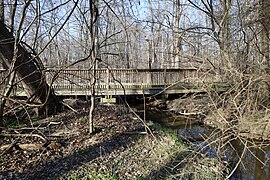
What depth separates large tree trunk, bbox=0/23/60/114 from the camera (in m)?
4.16

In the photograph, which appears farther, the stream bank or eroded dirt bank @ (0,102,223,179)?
the stream bank

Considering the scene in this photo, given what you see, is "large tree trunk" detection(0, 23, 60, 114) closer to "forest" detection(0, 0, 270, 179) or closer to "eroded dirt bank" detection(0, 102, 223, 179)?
"forest" detection(0, 0, 270, 179)

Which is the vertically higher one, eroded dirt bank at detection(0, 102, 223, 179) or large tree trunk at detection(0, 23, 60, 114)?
large tree trunk at detection(0, 23, 60, 114)

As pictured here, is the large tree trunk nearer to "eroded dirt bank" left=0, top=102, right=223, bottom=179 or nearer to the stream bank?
"eroded dirt bank" left=0, top=102, right=223, bottom=179

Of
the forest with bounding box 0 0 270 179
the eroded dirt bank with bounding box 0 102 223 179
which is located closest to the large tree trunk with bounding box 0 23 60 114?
the forest with bounding box 0 0 270 179

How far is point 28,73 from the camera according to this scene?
17.0 ft

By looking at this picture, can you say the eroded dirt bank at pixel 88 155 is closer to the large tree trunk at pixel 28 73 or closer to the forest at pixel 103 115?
the forest at pixel 103 115

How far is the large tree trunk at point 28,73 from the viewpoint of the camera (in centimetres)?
416

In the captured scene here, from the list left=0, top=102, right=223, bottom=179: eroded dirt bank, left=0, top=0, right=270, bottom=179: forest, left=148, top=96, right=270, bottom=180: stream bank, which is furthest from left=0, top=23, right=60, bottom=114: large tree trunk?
left=148, top=96, right=270, bottom=180: stream bank

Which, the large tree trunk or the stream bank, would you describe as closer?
the stream bank

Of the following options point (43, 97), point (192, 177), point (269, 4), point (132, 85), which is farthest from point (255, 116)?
point (132, 85)

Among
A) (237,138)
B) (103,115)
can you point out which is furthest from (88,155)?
(237,138)

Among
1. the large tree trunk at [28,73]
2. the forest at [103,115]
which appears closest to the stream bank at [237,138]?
the forest at [103,115]

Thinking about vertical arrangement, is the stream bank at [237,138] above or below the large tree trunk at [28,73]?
below
